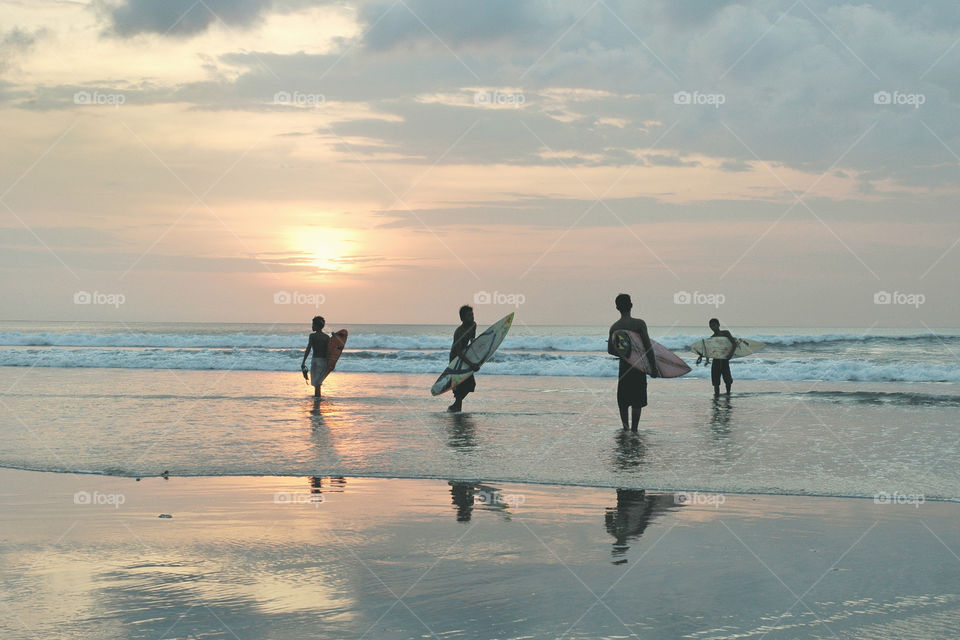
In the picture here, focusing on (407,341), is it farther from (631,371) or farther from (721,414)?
(631,371)

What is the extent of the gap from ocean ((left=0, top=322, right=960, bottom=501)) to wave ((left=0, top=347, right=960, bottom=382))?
0.15m

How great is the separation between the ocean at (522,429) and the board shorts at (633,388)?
55 centimetres

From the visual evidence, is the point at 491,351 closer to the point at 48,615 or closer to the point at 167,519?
the point at 167,519

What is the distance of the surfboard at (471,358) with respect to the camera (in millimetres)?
14500

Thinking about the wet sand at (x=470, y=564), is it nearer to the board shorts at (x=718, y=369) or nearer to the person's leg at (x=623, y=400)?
the person's leg at (x=623, y=400)

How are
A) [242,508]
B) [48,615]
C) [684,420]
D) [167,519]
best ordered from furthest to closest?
[684,420], [242,508], [167,519], [48,615]

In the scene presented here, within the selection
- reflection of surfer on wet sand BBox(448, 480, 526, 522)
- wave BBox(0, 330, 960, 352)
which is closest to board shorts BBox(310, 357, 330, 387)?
reflection of surfer on wet sand BBox(448, 480, 526, 522)

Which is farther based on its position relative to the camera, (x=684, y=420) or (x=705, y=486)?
(x=684, y=420)

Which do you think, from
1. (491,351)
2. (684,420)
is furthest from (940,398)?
(491,351)

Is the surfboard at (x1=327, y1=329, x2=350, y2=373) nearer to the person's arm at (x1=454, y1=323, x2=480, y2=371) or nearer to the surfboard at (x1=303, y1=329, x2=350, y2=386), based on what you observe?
the surfboard at (x1=303, y1=329, x2=350, y2=386)

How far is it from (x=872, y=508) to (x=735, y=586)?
291 centimetres

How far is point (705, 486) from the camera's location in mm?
7844

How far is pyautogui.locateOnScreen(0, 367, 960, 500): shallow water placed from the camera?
28.1 ft

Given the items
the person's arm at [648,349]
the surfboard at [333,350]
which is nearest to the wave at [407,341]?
the surfboard at [333,350]
